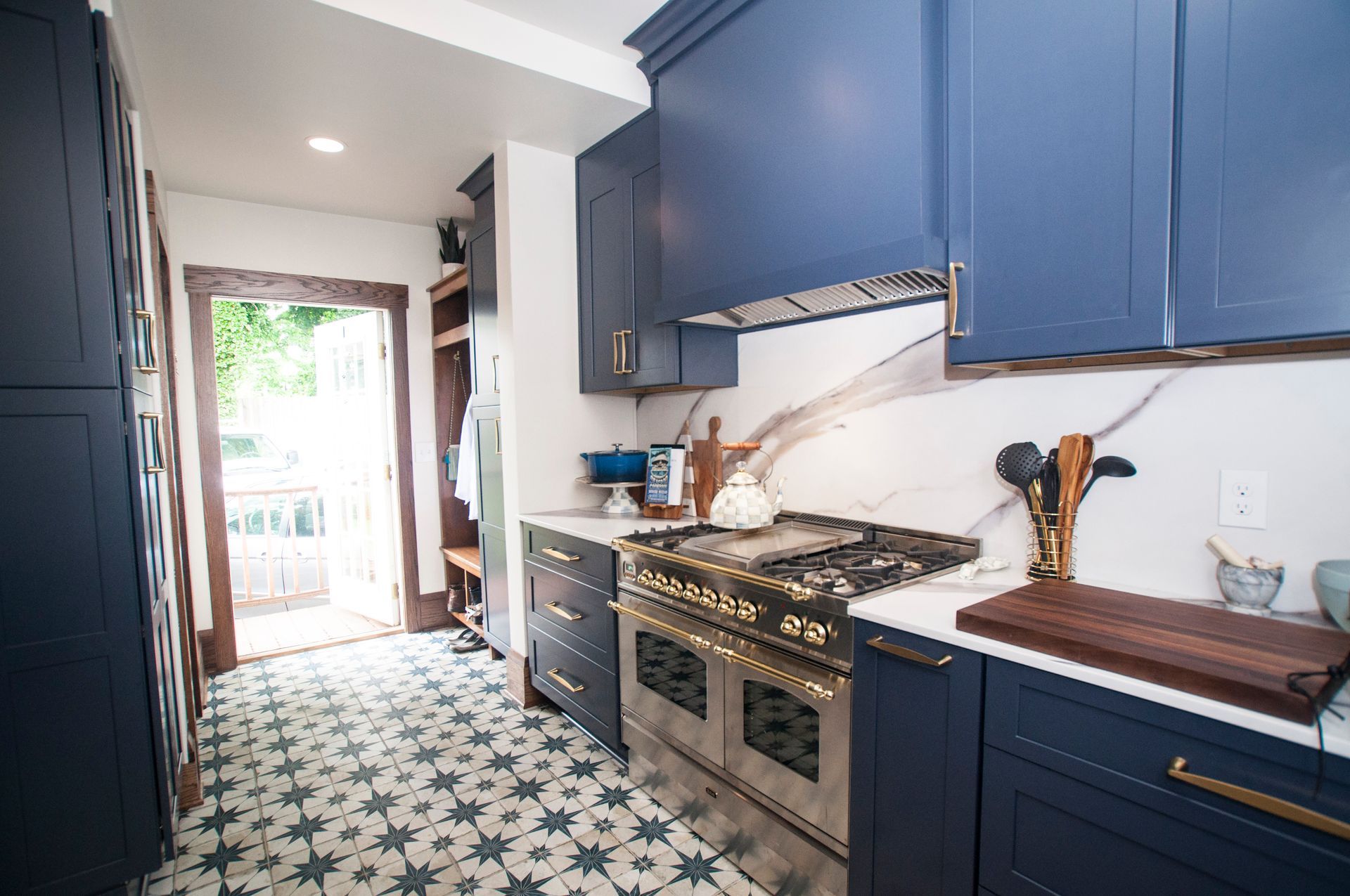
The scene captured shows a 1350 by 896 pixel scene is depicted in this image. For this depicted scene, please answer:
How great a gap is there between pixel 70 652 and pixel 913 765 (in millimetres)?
2057

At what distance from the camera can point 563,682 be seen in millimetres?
2773

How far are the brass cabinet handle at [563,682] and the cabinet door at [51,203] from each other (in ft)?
6.12

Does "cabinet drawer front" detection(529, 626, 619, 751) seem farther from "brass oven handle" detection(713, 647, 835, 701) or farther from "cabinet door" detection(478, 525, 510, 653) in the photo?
"brass oven handle" detection(713, 647, 835, 701)

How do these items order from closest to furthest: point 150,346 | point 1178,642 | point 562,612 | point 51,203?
point 1178,642 → point 51,203 → point 150,346 → point 562,612

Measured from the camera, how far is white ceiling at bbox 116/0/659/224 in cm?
203

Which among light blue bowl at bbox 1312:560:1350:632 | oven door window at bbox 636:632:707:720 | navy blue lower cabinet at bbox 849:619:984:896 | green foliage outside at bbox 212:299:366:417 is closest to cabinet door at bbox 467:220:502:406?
oven door window at bbox 636:632:707:720

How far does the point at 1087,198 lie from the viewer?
1346 millimetres

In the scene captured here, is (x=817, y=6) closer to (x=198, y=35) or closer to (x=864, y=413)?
(x=864, y=413)

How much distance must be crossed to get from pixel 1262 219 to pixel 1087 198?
298mm

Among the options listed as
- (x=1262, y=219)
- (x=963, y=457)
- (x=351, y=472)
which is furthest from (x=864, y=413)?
(x=351, y=472)

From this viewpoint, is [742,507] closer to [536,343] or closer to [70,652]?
[536,343]

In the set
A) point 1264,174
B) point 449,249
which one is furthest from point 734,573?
point 449,249

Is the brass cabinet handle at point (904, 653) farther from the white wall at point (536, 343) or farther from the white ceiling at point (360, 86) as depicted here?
the white ceiling at point (360, 86)

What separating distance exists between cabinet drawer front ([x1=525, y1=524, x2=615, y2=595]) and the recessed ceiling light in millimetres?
1913
